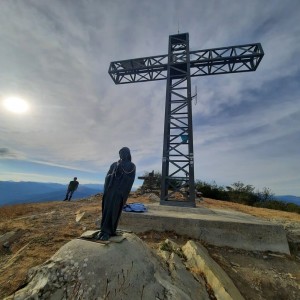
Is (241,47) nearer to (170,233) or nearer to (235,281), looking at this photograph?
(170,233)

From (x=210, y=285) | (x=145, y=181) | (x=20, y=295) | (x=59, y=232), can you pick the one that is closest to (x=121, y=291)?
(x=20, y=295)

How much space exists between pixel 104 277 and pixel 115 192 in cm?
147

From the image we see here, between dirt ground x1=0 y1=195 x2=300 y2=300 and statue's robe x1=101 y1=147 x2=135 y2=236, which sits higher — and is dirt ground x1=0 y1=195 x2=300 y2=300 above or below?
below

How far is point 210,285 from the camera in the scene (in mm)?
4020

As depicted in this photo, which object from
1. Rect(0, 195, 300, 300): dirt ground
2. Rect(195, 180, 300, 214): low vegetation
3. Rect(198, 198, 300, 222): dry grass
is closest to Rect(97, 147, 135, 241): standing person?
Rect(0, 195, 300, 300): dirt ground

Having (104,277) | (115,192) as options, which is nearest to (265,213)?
(115,192)

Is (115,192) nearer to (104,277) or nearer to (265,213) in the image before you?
(104,277)

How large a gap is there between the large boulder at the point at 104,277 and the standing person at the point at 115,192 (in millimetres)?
364

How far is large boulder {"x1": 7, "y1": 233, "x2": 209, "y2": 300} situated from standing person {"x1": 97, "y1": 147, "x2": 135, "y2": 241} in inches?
14.3

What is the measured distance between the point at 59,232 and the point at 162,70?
1103 centimetres

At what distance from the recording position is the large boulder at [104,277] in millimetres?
2859

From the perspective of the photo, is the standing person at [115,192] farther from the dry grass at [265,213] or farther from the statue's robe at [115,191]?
the dry grass at [265,213]

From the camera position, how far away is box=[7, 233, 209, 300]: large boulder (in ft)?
9.38

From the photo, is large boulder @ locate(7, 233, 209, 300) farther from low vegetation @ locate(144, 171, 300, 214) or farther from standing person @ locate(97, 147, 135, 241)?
low vegetation @ locate(144, 171, 300, 214)
